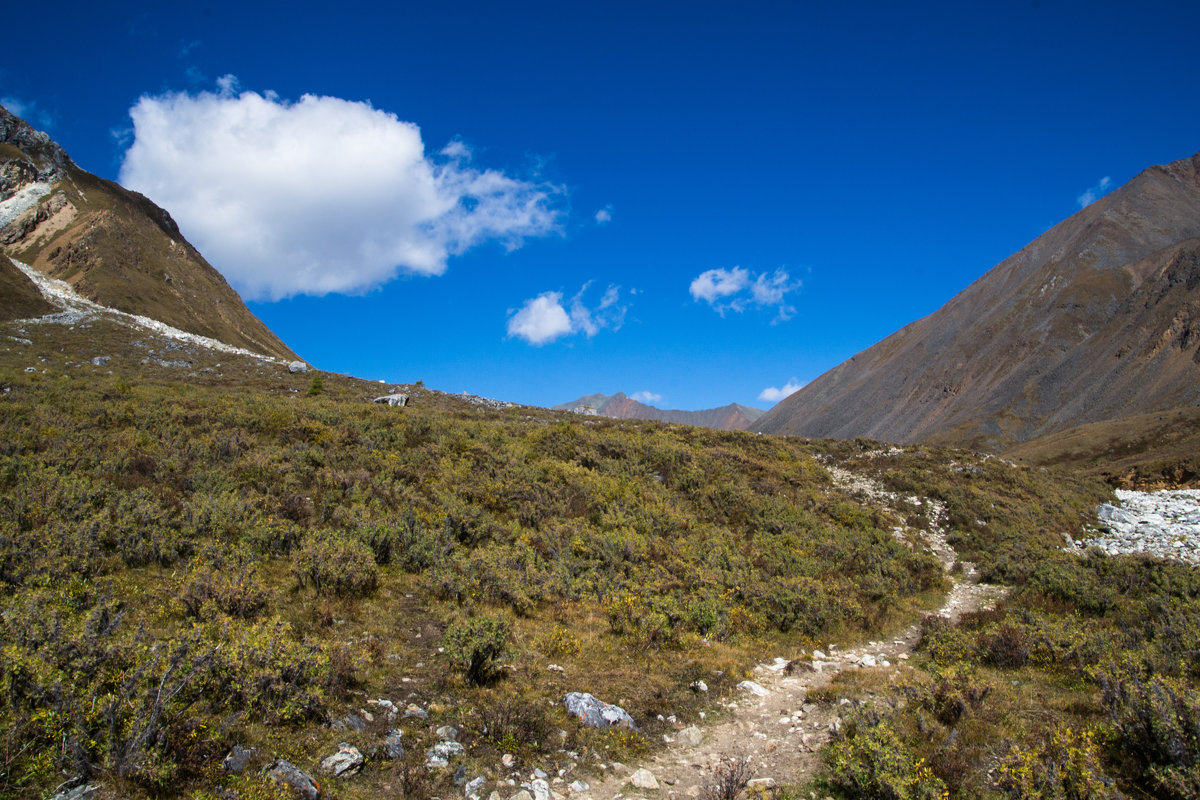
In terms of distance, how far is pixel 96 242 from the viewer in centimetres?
6694

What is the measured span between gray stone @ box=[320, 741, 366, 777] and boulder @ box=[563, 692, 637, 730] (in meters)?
2.78

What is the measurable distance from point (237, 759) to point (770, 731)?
6.56m

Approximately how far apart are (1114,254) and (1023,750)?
157m

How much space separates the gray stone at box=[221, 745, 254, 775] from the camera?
472cm

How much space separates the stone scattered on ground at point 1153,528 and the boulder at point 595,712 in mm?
20251

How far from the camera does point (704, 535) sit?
51.2ft

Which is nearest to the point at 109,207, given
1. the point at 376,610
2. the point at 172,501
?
the point at 172,501

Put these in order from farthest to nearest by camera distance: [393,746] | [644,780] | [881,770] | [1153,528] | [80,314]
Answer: [80,314] → [1153,528] → [644,780] → [393,746] → [881,770]

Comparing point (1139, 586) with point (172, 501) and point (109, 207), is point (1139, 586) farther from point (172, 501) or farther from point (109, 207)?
point (109, 207)

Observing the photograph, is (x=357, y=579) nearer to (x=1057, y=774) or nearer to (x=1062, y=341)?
(x=1057, y=774)

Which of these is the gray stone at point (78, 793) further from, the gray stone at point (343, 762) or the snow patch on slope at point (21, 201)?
the snow patch on slope at point (21, 201)

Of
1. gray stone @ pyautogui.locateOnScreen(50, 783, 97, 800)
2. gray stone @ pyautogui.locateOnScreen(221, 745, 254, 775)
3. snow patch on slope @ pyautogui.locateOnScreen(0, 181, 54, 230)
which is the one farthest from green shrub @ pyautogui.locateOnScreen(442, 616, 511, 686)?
snow patch on slope @ pyautogui.locateOnScreen(0, 181, 54, 230)

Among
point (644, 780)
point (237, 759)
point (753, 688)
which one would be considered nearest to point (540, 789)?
point (644, 780)

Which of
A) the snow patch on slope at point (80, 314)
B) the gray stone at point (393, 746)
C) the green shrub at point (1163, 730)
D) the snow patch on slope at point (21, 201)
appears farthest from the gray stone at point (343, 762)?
the snow patch on slope at point (21, 201)
